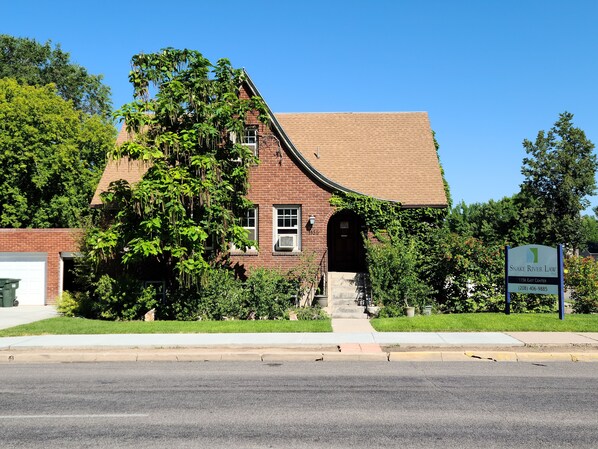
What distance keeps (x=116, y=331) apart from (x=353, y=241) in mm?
11186

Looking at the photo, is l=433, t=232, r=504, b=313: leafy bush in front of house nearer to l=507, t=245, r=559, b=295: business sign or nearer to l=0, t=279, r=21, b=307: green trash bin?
l=507, t=245, r=559, b=295: business sign

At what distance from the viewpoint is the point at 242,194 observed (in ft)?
65.2

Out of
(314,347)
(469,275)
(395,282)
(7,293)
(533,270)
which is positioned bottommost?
(314,347)

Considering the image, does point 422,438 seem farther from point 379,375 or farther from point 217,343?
point 217,343

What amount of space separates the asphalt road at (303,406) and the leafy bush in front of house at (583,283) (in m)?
7.14

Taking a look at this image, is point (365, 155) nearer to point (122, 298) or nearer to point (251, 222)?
point (251, 222)

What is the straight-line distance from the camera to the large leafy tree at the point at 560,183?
184ft

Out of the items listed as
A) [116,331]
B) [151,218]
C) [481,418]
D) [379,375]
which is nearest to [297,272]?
[151,218]

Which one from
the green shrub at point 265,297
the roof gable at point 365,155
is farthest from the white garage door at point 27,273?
the green shrub at point 265,297

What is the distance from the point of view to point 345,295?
20156 millimetres

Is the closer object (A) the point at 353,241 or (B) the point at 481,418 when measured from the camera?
(B) the point at 481,418

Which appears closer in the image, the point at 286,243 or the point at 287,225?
the point at 286,243

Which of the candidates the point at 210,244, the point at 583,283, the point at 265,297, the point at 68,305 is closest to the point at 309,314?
the point at 265,297

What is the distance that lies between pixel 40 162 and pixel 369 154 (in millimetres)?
20289
